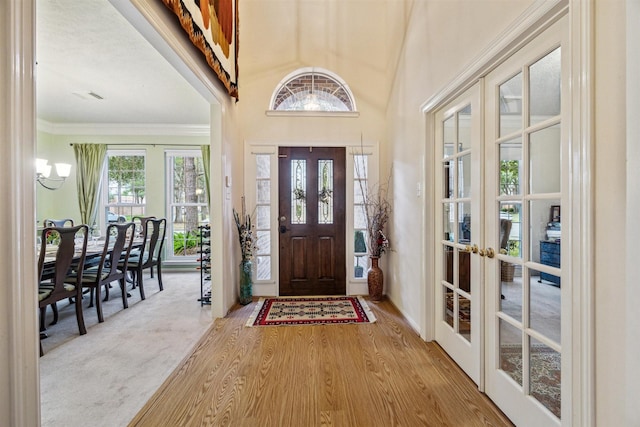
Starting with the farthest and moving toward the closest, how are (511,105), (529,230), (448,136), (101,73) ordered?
(101,73) → (448,136) → (511,105) → (529,230)

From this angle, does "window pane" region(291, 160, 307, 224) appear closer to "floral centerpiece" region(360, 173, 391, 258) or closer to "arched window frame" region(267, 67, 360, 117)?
"arched window frame" region(267, 67, 360, 117)

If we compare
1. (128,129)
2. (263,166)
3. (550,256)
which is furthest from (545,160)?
(128,129)

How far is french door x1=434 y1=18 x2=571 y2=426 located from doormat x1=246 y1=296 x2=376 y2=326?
117 centimetres

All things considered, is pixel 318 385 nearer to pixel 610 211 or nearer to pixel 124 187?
pixel 610 211

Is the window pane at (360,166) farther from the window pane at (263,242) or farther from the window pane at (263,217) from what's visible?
the window pane at (263,242)

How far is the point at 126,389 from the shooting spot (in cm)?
194

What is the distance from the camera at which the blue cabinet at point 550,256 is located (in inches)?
53.1

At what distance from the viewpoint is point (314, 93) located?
13.2 feet

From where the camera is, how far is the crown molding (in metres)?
5.27

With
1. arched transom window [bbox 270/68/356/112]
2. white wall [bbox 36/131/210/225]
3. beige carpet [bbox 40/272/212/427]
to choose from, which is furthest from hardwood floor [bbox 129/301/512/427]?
white wall [bbox 36/131/210/225]

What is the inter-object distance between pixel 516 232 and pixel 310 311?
231 centimetres

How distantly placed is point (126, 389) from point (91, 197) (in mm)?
4645

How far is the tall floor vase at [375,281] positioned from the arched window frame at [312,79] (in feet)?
6.46

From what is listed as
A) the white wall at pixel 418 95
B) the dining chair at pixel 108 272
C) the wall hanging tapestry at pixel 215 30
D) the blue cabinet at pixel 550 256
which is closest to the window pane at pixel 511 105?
the white wall at pixel 418 95
